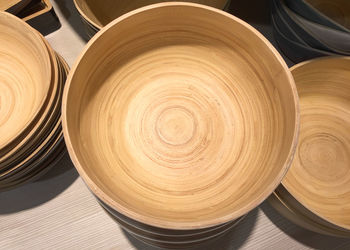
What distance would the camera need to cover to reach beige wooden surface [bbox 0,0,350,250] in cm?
67

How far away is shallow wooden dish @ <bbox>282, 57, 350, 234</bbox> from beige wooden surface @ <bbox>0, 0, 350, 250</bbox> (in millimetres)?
80

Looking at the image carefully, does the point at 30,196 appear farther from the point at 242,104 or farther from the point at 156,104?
the point at 242,104

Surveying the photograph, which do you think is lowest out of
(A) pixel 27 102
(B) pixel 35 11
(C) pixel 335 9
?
(C) pixel 335 9

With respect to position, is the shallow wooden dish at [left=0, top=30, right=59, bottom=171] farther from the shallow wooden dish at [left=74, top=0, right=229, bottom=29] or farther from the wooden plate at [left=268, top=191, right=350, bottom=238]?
the wooden plate at [left=268, top=191, right=350, bottom=238]

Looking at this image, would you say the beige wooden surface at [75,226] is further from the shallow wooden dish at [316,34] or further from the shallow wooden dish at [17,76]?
the shallow wooden dish at [316,34]

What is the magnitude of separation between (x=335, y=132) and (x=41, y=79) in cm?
71

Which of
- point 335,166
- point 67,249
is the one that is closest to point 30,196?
point 67,249

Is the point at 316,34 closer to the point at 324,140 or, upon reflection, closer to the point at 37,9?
the point at 324,140

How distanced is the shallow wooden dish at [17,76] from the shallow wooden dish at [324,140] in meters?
0.57

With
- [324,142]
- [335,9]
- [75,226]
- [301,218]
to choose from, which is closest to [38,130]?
[75,226]

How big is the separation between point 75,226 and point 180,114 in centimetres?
35

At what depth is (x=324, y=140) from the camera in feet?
2.41

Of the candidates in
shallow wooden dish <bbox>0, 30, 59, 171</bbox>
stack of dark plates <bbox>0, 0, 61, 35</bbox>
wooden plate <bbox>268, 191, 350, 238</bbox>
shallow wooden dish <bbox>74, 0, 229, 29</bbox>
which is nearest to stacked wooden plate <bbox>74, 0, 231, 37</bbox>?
shallow wooden dish <bbox>74, 0, 229, 29</bbox>

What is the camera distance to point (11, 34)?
0.67m
